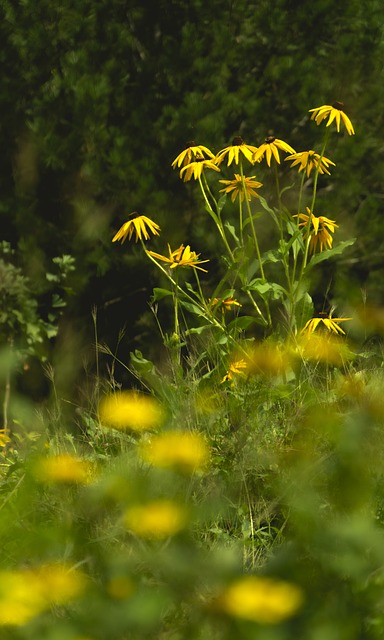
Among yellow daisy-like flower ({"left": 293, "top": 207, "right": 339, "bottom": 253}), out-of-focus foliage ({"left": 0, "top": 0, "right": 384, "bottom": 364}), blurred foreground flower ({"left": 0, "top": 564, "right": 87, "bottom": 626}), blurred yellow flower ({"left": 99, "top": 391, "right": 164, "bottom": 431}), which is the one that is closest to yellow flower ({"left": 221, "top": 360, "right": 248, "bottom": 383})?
blurred yellow flower ({"left": 99, "top": 391, "right": 164, "bottom": 431})

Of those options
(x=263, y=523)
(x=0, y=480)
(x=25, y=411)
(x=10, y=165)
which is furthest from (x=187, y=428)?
(x=10, y=165)

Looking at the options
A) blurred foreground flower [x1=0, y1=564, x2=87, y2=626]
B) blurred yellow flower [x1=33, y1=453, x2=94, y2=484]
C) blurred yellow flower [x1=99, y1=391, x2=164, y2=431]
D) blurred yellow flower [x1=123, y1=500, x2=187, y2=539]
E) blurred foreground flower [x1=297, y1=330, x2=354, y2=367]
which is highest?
blurred foreground flower [x1=0, y1=564, x2=87, y2=626]

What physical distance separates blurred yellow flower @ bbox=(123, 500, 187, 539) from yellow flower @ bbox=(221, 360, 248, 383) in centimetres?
171

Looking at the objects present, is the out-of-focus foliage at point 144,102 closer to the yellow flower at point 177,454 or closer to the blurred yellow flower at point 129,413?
the blurred yellow flower at point 129,413

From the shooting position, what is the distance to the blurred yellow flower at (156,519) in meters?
1.76

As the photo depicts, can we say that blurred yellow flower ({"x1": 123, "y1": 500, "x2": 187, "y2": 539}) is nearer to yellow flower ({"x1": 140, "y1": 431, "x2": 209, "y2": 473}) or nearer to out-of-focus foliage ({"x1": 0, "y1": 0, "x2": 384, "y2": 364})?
yellow flower ({"x1": 140, "y1": 431, "x2": 209, "y2": 473})

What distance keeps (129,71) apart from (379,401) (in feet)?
11.6

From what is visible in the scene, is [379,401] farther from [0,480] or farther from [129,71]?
[129,71]

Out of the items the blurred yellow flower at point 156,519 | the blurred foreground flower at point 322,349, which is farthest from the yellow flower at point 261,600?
the blurred foreground flower at point 322,349

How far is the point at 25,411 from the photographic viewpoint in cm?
445

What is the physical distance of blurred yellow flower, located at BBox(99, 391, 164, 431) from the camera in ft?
9.41

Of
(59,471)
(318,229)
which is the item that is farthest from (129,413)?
(318,229)

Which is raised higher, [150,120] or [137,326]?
[150,120]

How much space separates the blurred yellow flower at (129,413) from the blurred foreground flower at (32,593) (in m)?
1.15
